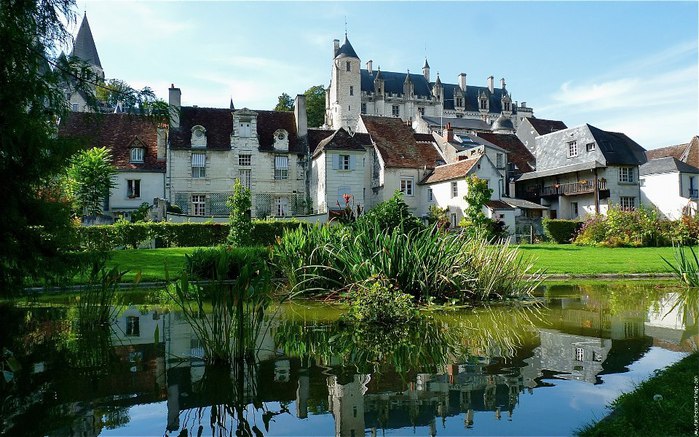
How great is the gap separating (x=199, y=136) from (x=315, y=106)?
156 ft

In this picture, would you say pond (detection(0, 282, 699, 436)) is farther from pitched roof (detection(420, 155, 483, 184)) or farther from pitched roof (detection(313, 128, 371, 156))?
pitched roof (detection(313, 128, 371, 156))

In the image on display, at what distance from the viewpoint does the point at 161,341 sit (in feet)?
23.2


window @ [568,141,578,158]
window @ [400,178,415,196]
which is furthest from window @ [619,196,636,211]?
window @ [400,178,415,196]

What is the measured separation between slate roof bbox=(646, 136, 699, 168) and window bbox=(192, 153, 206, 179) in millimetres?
42630

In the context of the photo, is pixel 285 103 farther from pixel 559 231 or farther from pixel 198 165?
pixel 559 231

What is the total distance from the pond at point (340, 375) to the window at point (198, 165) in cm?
3065

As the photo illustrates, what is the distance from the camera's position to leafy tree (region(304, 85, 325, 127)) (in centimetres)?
8394

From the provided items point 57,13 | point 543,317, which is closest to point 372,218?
point 543,317

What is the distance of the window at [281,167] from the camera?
40.8 meters

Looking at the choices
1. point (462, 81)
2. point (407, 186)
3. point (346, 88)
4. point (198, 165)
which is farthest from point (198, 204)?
point (462, 81)

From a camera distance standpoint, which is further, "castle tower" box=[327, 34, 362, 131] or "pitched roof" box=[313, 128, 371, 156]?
"castle tower" box=[327, 34, 362, 131]

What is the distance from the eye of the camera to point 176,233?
26.3 metres

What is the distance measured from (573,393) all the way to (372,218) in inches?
325

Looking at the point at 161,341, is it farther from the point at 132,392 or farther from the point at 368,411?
the point at 368,411
